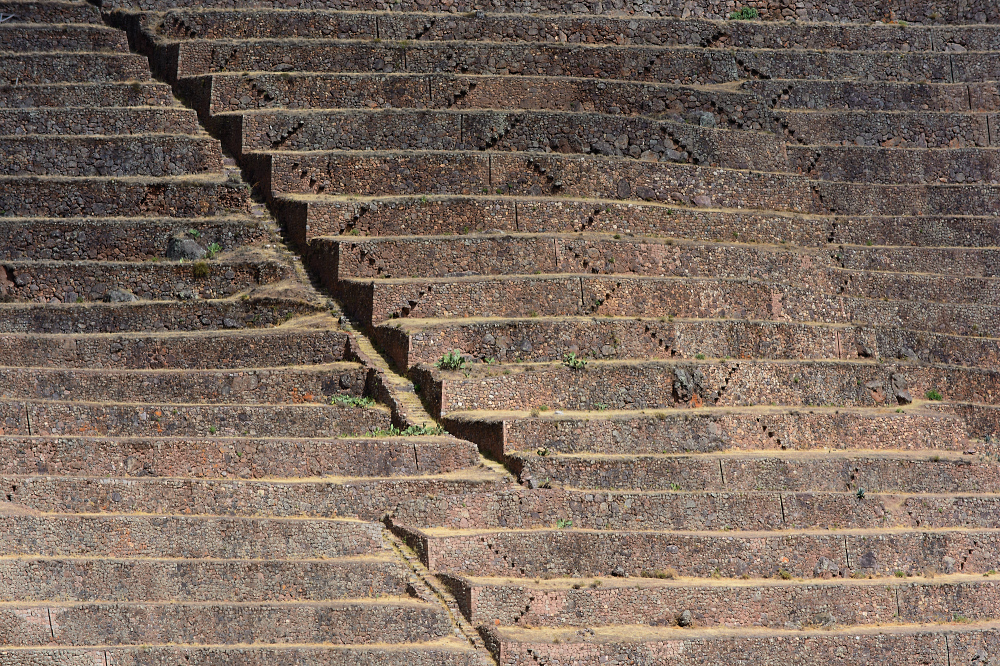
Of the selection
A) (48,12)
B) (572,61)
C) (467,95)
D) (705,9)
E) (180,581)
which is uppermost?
(705,9)

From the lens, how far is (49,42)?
146 ft

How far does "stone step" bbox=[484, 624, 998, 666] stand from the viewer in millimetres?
31031

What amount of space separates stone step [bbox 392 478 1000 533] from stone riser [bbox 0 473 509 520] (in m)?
0.32

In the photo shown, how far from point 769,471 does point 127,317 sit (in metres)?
11.2

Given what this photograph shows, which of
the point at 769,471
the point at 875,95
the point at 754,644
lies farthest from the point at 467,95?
the point at 754,644

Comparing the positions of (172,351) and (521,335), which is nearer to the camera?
(521,335)

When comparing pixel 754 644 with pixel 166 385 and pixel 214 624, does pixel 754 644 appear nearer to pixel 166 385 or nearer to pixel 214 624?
pixel 214 624

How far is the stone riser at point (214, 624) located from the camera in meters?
29.8

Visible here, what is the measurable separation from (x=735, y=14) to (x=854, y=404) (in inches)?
530

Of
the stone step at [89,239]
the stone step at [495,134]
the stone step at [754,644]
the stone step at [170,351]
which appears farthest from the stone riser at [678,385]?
the stone step at [495,134]

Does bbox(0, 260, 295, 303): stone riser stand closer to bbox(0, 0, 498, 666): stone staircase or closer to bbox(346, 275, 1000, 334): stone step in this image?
bbox(0, 0, 498, 666): stone staircase

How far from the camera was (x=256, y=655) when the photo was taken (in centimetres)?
2969

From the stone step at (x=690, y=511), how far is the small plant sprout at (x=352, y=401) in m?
3.12

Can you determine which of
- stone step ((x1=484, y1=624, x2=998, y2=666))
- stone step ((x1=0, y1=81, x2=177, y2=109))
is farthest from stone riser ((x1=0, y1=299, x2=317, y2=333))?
stone step ((x1=484, y1=624, x2=998, y2=666))
